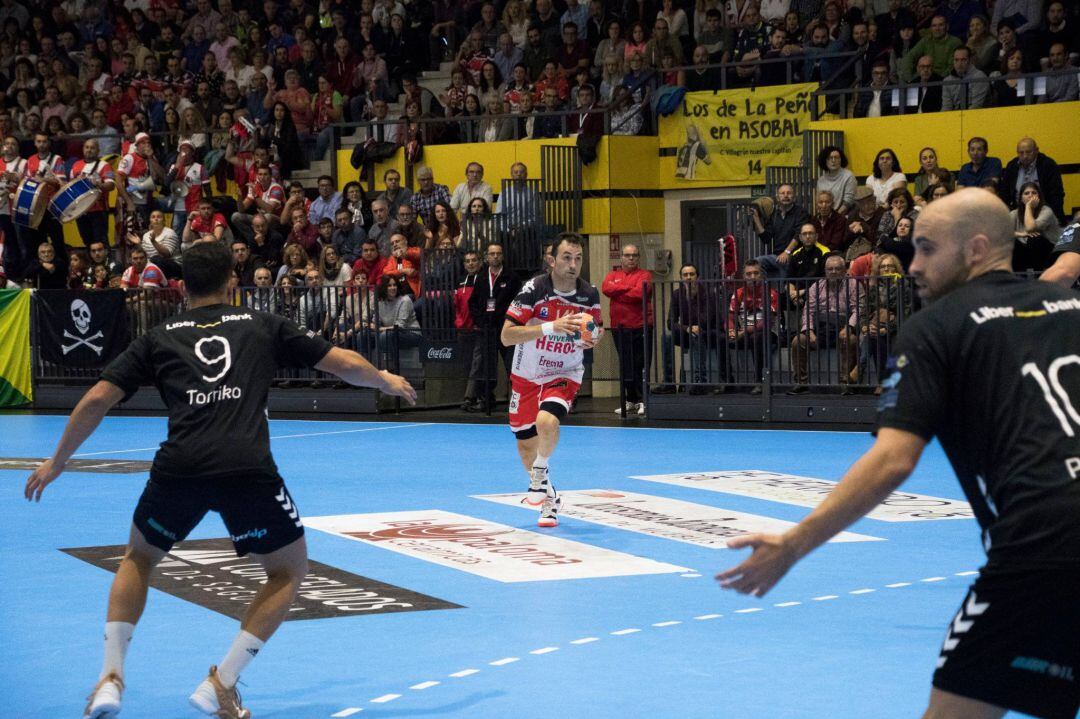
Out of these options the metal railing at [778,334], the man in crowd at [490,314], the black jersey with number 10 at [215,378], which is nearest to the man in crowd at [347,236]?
the man in crowd at [490,314]

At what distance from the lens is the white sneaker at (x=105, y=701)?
5.75m

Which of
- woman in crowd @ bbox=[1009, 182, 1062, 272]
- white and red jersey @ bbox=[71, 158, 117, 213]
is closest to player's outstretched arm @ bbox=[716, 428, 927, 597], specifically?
woman in crowd @ bbox=[1009, 182, 1062, 272]

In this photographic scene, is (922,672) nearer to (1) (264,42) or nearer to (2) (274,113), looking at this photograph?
(2) (274,113)

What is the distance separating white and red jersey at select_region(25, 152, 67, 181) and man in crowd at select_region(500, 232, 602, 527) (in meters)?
17.1

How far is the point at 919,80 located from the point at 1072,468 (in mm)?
18366

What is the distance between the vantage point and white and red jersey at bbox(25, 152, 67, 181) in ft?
87.7

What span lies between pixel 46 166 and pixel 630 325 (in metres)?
12.1

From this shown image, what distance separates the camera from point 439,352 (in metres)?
21.3

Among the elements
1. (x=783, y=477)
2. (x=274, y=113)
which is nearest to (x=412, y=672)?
(x=783, y=477)

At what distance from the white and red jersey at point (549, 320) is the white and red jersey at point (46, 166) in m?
17.1

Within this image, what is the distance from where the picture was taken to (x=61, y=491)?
46.3ft

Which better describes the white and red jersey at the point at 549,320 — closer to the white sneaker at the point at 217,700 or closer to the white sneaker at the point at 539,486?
the white sneaker at the point at 539,486

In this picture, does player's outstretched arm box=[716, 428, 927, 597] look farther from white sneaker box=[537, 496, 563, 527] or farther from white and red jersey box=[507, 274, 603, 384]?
white and red jersey box=[507, 274, 603, 384]

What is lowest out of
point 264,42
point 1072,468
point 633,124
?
point 1072,468
